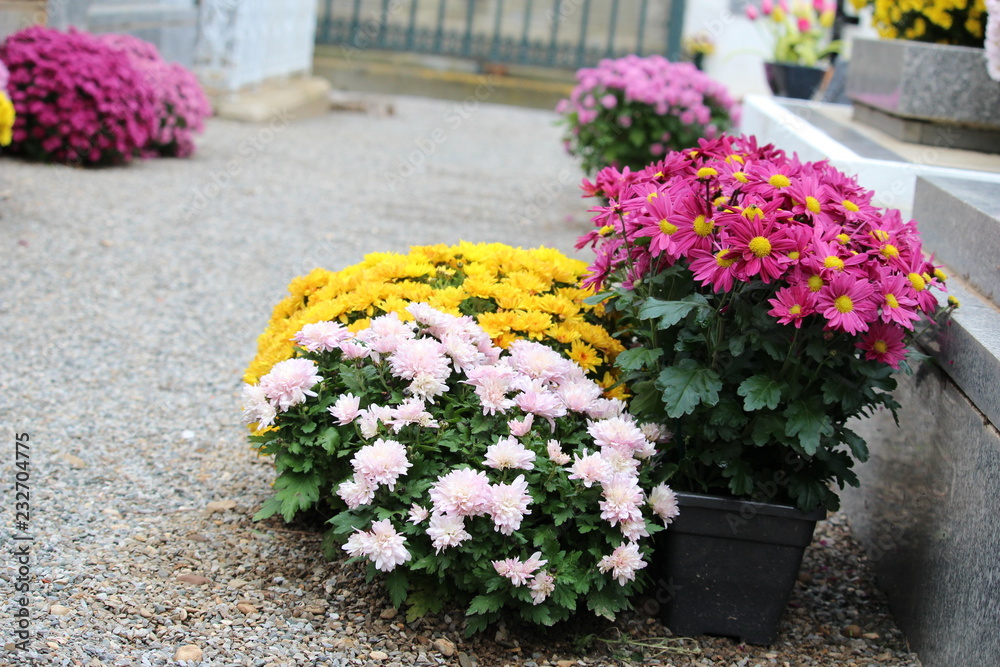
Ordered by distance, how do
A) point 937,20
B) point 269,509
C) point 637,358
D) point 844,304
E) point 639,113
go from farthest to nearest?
point 639,113 < point 937,20 < point 269,509 < point 637,358 < point 844,304

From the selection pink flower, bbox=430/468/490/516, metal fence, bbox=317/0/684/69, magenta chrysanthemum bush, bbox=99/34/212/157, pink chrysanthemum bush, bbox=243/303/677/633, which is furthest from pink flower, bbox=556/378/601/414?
metal fence, bbox=317/0/684/69

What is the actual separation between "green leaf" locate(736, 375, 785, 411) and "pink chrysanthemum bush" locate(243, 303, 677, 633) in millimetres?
295

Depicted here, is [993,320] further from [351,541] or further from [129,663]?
[129,663]

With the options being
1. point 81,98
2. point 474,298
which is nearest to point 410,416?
point 474,298

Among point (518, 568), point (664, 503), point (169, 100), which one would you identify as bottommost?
point (518, 568)

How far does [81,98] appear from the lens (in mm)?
6879

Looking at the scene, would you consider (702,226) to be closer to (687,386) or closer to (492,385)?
(687,386)

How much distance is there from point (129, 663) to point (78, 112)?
5654 mm

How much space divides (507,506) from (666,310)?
54cm

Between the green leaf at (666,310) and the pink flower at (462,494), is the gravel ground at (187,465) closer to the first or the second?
the pink flower at (462,494)

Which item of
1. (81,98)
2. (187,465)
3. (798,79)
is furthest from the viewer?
(798,79)

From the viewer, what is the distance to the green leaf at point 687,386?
208cm

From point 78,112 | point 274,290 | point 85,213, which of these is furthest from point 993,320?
point 78,112

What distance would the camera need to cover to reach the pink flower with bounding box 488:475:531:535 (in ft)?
6.73
